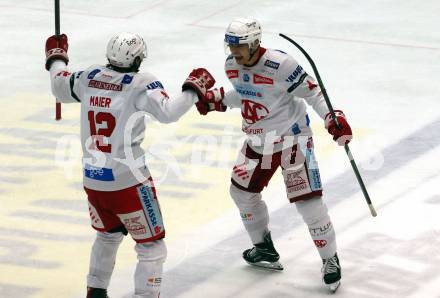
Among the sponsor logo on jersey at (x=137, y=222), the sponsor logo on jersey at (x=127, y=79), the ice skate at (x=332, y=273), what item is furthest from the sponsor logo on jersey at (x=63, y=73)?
the ice skate at (x=332, y=273)

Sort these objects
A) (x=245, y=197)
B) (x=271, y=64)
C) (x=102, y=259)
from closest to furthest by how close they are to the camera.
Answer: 1. (x=102, y=259)
2. (x=271, y=64)
3. (x=245, y=197)

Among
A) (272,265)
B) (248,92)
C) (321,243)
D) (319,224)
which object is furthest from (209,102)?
(272,265)

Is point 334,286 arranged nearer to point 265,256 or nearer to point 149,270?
point 265,256

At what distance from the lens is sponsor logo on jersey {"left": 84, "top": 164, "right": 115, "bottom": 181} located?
324 inches

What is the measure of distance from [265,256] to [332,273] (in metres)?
0.62

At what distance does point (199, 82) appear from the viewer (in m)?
8.22

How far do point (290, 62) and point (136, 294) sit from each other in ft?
6.55

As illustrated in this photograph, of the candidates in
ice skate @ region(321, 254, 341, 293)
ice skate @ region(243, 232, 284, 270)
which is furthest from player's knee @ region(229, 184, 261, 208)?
ice skate @ region(321, 254, 341, 293)

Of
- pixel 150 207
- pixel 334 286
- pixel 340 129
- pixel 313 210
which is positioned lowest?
pixel 334 286

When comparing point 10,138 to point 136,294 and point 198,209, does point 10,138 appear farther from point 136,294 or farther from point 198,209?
point 136,294

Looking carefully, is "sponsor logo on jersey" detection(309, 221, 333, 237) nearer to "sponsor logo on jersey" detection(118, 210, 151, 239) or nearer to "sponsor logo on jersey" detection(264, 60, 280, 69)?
"sponsor logo on jersey" detection(264, 60, 280, 69)

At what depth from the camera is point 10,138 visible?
487 inches

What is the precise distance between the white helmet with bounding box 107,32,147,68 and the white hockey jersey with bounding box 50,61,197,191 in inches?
3.2

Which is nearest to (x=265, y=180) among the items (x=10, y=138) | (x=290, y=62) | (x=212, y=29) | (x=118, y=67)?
(x=290, y=62)
